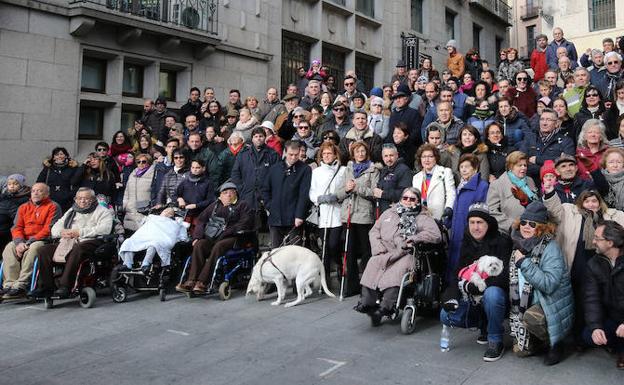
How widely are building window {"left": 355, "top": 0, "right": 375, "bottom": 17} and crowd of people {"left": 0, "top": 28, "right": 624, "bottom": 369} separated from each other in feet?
32.6

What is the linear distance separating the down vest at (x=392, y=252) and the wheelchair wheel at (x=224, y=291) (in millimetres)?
2389

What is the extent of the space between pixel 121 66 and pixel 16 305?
7.47 metres

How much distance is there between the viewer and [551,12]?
31.2 meters

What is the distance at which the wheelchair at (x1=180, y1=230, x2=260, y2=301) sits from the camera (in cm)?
774

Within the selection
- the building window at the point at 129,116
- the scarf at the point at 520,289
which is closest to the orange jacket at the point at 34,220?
the building window at the point at 129,116

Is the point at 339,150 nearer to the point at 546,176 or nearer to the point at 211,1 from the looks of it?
the point at 546,176

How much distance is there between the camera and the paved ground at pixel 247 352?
4.70 metres

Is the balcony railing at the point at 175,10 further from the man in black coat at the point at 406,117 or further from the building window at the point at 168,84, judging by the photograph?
the man in black coat at the point at 406,117

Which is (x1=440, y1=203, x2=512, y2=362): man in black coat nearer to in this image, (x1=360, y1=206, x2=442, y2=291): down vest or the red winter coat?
(x1=360, y1=206, x2=442, y2=291): down vest

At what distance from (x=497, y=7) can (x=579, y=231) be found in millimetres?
29393

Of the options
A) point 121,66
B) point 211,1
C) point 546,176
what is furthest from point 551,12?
point 546,176

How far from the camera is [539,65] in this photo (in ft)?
47.4

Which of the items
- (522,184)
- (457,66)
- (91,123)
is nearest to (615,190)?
(522,184)

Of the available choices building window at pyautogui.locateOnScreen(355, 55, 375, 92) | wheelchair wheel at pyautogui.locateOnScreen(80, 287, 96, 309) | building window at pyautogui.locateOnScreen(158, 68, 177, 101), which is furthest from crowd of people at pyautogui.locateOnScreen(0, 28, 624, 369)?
building window at pyautogui.locateOnScreen(355, 55, 375, 92)
